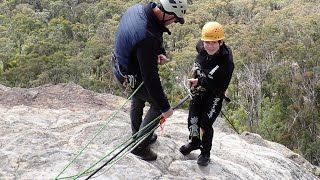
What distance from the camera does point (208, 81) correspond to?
497 cm

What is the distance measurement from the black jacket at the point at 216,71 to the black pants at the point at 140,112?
1.99ft

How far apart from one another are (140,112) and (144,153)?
487 millimetres

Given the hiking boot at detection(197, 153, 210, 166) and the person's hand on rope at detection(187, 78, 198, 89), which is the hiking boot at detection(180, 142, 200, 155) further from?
the person's hand on rope at detection(187, 78, 198, 89)

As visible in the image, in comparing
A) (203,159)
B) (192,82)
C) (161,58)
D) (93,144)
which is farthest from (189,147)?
(161,58)

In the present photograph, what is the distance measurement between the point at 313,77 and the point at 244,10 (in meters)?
35.5

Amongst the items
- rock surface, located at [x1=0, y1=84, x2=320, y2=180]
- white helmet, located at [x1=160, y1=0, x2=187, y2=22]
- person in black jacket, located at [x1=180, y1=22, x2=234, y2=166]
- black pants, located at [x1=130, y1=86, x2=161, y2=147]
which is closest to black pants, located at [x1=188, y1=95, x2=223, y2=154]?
person in black jacket, located at [x1=180, y1=22, x2=234, y2=166]

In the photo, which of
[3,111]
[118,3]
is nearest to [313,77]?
[3,111]

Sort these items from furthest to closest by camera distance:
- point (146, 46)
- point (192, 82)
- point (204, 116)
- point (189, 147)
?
1. point (189, 147)
2. point (204, 116)
3. point (192, 82)
4. point (146, 46)

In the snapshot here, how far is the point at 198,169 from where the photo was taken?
217 inches

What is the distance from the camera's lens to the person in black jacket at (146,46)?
422 centimetres

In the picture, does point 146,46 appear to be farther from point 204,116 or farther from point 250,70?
point 250,70

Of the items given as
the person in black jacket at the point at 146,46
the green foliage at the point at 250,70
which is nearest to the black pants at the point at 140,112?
the person in black jacket at the point at 146,46

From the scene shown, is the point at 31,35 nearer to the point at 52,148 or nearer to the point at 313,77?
the point at 313,77

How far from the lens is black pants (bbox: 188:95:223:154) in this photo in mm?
5207
